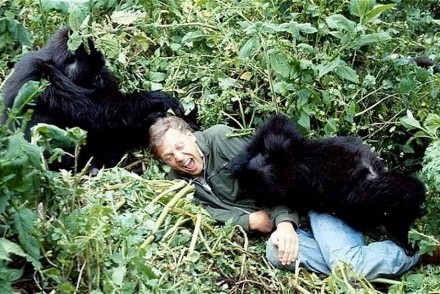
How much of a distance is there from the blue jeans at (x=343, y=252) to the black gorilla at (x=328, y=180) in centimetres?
6

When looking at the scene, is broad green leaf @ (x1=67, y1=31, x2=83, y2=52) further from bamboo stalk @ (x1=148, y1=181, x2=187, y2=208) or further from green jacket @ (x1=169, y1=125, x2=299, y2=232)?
bamboo stalk @ (x1=148, y1=181, x2=187, y2=208)

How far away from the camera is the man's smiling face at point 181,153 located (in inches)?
151

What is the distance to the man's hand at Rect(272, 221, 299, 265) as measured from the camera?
3348mm

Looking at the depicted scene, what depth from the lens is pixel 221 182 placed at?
3830 mm

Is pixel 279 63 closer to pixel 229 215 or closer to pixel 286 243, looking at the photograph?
pixel 229 215

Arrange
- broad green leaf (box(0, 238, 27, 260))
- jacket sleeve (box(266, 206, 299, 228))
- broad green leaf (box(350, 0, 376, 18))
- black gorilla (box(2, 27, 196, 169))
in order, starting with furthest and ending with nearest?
1. black gorilla (box(2, 27, 196, 169))
2. broad green leaf (box(350, 0, 376, 18))
3. jacket sleeve (box(266, 206, 299, 228))
4. broad green leaf (box(0, 238, 27, 260))

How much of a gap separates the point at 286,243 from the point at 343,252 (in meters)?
0.25

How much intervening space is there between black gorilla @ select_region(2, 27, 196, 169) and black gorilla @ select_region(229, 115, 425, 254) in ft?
2.33

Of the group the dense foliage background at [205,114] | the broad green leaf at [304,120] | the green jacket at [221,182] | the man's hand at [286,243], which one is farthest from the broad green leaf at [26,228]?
the broad green leaf at [304,120]

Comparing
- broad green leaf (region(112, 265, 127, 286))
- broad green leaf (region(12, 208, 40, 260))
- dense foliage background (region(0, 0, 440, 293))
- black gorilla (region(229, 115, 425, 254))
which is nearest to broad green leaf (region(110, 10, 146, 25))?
dense foliage background (region(0, 0, 440, 293))

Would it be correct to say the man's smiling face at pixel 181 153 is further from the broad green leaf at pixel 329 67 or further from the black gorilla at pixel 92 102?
the broad green leaf at pixel 329 67

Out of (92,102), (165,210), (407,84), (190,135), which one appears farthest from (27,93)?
(407,84)

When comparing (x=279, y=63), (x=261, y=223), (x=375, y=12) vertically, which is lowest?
(x=261, y=223)

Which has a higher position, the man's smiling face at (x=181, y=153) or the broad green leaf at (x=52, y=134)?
the broad green leaf at (x=52, y=134)
